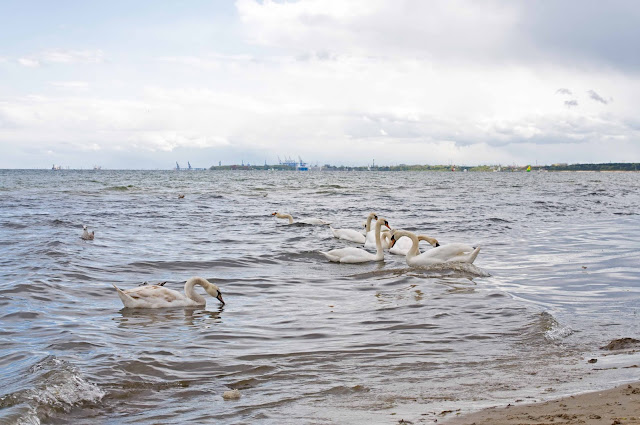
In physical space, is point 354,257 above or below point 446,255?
below

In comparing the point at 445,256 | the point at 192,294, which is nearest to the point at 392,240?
the point at 445,256

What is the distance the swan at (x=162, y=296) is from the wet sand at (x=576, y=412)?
5898 millimetres

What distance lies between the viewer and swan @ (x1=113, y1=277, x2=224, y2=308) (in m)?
8.98

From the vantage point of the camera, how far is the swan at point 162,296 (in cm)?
898

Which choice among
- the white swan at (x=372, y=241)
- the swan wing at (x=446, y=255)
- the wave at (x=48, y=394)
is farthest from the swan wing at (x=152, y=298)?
the white swan at (x=372, y=241)

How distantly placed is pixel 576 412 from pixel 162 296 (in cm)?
665

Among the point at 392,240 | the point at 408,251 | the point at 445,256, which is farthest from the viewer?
the point at 392,240

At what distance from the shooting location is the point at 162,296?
9281 mm

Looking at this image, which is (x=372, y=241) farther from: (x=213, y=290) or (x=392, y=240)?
(x=213, y=290)

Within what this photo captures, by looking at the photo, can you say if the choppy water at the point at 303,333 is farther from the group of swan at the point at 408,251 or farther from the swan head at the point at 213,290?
the group of swan at the point at 408,251

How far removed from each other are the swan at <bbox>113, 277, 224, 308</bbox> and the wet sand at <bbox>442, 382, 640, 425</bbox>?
19.4ft

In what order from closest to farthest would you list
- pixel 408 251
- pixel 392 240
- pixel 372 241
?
pixel 408 251 < pixel 392 240 < pixel 372 241

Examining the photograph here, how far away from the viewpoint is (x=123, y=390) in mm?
5488

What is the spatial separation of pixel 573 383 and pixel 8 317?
7046 mm
